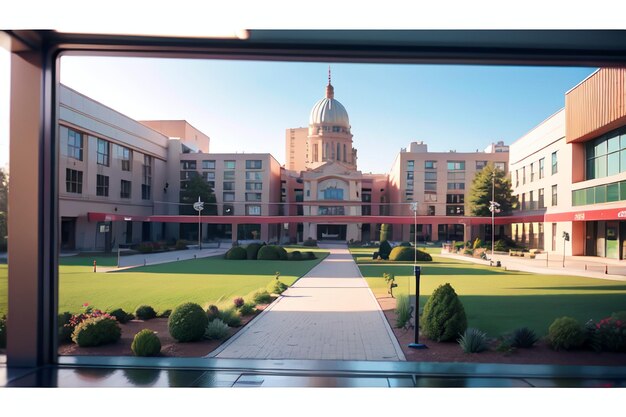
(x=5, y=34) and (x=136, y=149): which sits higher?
(x=136, y=149)

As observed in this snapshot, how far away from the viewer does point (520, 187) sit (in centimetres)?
3353

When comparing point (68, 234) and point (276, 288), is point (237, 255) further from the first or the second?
point (68, 234)

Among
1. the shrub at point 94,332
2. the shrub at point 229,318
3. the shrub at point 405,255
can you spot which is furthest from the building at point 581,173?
the shrub at point 94,332

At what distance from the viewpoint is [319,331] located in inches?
325

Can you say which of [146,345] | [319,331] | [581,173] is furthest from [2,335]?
[581,173]

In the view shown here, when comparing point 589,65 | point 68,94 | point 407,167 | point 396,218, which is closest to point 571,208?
point 396,218

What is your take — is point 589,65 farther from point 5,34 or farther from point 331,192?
point 331,192

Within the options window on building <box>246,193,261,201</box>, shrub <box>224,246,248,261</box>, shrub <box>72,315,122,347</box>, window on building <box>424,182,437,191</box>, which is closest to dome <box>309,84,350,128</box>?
window on building <box>246,193,261,201</box>

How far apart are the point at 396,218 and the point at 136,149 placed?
25.5m

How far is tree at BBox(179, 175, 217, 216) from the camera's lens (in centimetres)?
4572

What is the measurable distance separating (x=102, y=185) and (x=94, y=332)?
32.8m

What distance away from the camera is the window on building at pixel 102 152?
34.7 m

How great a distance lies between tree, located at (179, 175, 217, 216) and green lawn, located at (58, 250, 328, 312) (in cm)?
2408

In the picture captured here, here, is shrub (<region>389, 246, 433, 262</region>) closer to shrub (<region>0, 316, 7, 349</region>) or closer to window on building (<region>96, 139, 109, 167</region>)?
shrub (<region>0, 316, 7, 349</region>)
